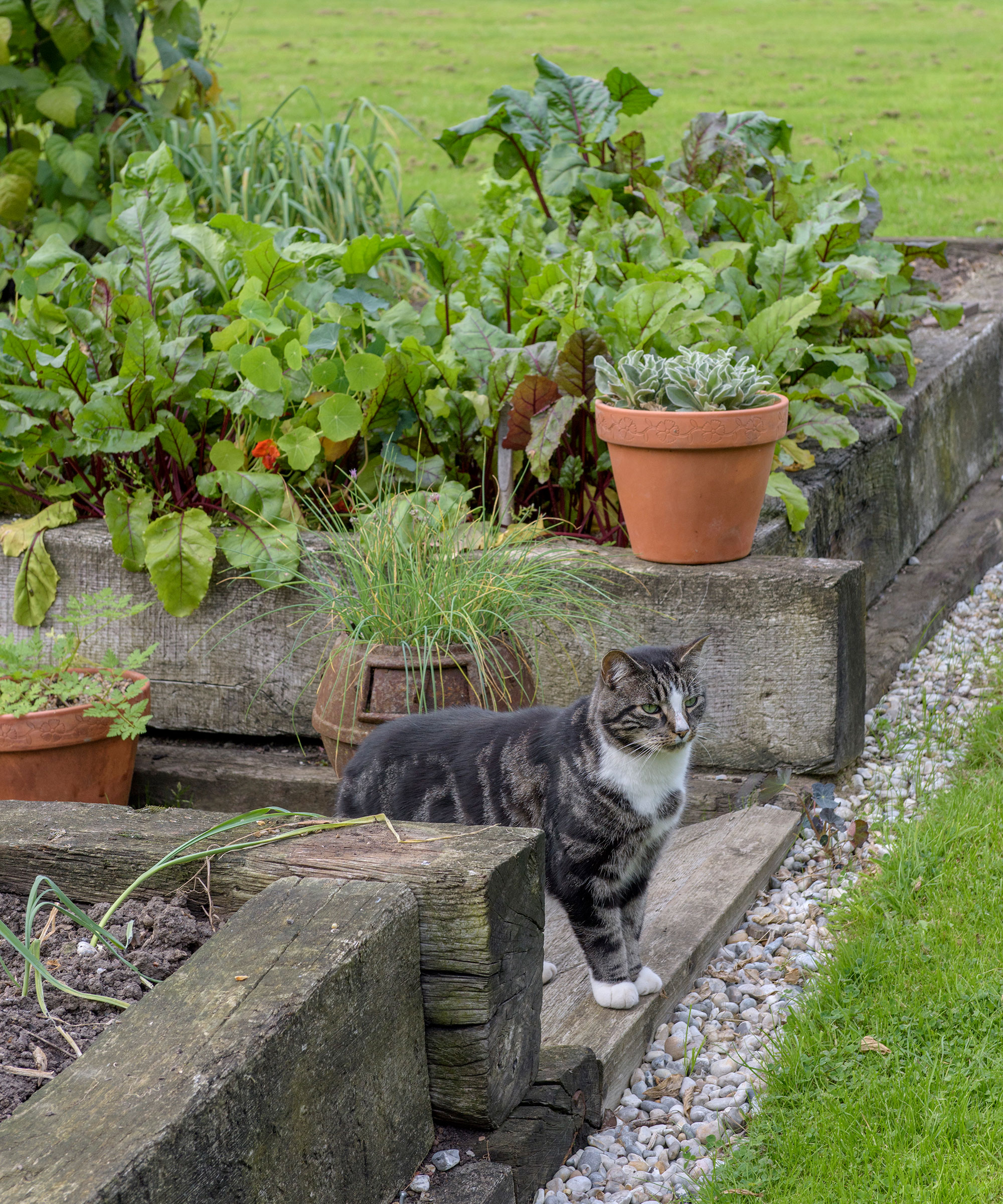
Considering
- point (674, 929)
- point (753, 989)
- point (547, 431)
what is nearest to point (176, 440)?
point (547, 431)

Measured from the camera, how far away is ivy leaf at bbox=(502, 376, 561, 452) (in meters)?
3.70

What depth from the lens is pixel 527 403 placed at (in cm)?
370

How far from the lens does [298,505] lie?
12.5 ft

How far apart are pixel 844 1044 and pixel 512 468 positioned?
205cm

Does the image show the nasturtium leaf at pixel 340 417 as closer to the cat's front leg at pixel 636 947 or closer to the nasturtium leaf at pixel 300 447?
the nasturtium leaf at pixel 300 447

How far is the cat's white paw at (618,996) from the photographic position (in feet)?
8.14

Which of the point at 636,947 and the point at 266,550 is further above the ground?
→ the point at 266,550

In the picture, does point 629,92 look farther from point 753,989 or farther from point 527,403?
point 753,989

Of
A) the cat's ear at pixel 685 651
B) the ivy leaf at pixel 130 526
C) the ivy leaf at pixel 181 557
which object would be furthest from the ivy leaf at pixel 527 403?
the cat's ear at pixel 685 651

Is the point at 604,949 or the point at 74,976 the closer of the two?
the point at 74,976

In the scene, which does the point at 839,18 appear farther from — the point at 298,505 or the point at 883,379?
the point at 298,505

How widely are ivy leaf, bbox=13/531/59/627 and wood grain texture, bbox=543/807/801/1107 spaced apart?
1846mm

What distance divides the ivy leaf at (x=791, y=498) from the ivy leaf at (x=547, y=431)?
2.04 ft

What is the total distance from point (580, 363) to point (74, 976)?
2.45 m
